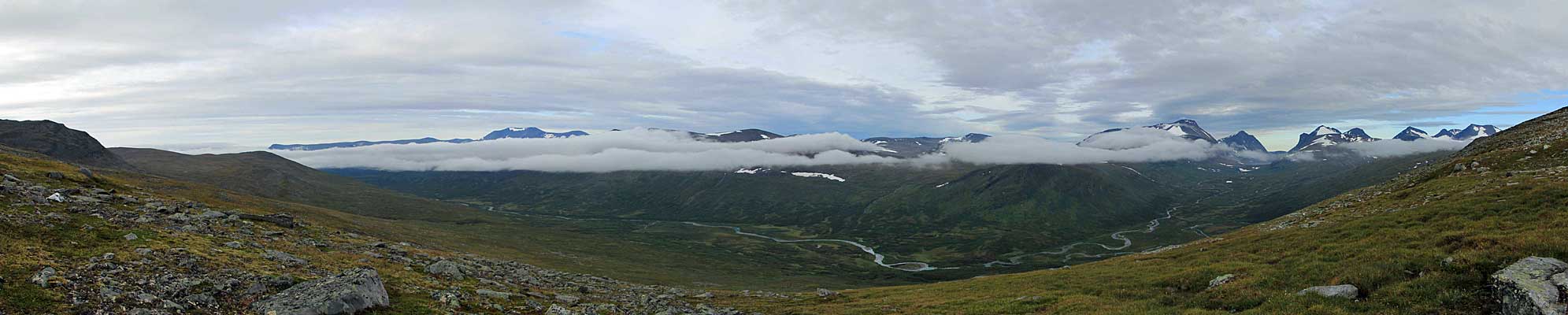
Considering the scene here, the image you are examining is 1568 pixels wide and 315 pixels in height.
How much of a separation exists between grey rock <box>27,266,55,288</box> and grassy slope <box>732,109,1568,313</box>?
141 feet

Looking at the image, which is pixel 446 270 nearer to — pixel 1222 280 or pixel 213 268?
pixel 213 268

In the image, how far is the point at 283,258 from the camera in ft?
125

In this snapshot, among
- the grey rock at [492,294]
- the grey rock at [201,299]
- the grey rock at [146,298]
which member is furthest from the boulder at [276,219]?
the grey rock at [146,298]

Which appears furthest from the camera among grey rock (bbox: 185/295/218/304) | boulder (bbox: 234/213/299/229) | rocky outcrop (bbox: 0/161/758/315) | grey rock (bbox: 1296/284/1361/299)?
boulder (bbox: 234/213/299/229)

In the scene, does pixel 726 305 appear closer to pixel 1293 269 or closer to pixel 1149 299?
pixel 1149 299

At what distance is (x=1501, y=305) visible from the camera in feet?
61.1

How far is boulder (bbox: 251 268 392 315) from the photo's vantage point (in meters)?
24.4

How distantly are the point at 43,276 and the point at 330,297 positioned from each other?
899 cm

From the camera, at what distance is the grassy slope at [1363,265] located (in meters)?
22.8

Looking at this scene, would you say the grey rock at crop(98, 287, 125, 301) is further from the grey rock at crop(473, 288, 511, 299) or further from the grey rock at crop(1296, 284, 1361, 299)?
the grey rock at crop(1296, 284, 1361, 299)

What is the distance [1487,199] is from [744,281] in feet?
506

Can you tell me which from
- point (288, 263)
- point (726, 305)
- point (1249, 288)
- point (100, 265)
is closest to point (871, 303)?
point (726, 305)

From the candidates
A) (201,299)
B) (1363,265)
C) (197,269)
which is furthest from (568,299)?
(1363,265)

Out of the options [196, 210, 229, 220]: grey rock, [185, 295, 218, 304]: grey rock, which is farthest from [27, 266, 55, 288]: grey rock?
[196, 210, 229, 220]: grey rock
